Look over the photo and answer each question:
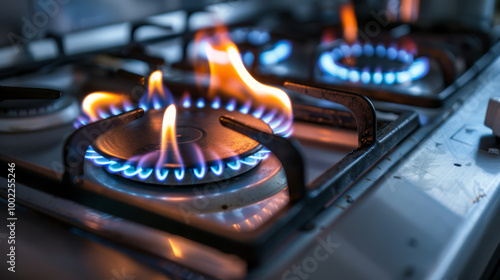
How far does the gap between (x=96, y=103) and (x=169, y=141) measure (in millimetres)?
197

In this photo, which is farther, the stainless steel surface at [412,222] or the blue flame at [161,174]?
the blue flame at [161,174]

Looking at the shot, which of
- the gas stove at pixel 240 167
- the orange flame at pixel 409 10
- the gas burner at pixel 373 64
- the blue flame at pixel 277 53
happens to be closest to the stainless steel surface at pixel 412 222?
the gas stove at pixel 240 167

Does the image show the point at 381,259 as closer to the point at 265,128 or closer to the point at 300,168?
the point at 300,168

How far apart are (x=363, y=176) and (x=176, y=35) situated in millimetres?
677

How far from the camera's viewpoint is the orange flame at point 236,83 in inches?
26.0

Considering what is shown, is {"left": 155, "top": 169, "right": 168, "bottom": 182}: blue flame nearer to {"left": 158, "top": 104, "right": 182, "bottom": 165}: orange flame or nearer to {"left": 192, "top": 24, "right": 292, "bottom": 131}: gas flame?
{"left": 158, "top": 104, "right": 182, "bottom": 165}: orange flame

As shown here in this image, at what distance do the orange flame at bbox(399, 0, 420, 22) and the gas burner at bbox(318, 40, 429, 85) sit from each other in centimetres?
41

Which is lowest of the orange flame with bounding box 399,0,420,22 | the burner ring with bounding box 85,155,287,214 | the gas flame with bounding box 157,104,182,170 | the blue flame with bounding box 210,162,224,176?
the orange flame with bounding box 399,0,420,22

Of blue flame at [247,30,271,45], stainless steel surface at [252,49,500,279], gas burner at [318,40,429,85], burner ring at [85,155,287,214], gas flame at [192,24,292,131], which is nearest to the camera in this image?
stainless steel surface at [252,49,500,279]

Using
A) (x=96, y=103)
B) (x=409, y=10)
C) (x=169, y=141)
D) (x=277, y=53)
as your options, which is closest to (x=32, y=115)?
(x=96, y=103)

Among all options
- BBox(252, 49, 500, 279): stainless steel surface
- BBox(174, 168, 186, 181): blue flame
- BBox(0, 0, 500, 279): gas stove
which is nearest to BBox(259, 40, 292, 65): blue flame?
BBox(0, 0, 500, 279): gas stove

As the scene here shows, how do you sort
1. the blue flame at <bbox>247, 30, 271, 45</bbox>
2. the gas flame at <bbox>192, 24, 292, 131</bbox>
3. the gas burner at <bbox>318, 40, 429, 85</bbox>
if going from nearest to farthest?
the gas flame at <bbox>192, 24, 292, 131</bbox> → the gas burner at <bbox>318, 40, 429, 85</bbox> → the blue flame at <bbox>247, 30, 271, 45</bbox>

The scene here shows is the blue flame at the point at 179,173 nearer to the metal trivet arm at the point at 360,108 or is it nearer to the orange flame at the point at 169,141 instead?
the orange flame at the point at 169,141

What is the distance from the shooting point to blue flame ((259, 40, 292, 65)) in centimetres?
101
